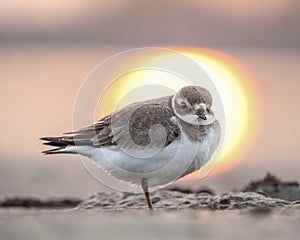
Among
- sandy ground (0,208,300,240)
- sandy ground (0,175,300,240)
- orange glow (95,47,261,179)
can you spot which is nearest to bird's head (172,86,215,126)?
orange glow (95,47,261,179)

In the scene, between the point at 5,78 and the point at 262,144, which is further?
the point at 5,78

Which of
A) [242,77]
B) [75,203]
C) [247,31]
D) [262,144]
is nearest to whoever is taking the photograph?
[75,203]

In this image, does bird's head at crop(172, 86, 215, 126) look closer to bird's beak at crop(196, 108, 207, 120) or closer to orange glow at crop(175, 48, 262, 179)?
bird's beak at crop(196, 108, 207, 120)

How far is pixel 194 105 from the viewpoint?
670 centimetres

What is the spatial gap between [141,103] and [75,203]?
6.58ft

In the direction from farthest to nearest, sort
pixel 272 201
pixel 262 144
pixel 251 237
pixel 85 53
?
pixel 85 53
pixel 262 144
pixel 272 201
pixel 251 237

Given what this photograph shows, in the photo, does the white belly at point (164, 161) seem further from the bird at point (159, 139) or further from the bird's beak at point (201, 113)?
the bird's beak at point (201, 113)

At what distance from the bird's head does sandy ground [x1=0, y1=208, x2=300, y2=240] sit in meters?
0.88

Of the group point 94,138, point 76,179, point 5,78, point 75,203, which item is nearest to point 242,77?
point 5,78

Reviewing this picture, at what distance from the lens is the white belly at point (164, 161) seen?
21.4 ft

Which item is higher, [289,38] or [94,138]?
[289,38]

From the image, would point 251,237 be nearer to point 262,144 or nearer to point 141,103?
point 141,103

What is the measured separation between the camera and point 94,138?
7.03m

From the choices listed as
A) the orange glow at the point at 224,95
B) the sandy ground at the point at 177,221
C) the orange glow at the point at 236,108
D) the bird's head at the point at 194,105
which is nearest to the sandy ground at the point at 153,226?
the sandy ground at the point at 177,221
